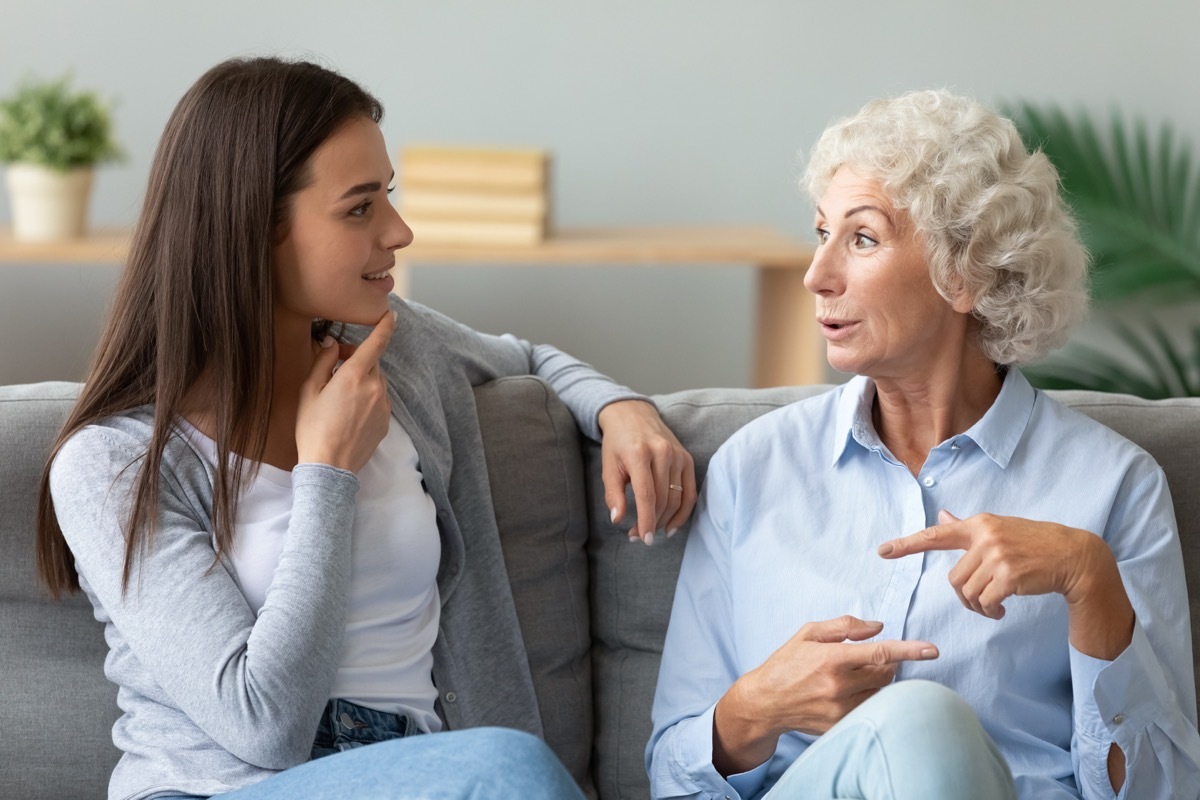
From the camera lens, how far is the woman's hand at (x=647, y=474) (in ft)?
4.97

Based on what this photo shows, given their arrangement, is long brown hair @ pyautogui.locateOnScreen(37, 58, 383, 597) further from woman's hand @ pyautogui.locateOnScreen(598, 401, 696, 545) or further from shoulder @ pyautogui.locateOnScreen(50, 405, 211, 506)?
woman's hand @ pyautogui.locateOnScreen(598, 401, 696, 545)

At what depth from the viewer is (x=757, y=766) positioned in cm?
140

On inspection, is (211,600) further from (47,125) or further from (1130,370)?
(1130,370)

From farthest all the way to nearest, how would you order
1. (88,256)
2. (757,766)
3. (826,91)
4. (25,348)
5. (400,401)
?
(826,91), (25,348), (88,256), (400,401), (757,766)

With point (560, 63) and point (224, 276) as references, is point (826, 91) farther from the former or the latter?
point (224, 276)

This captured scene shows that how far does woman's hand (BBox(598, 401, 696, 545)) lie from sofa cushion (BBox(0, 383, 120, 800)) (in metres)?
0.62

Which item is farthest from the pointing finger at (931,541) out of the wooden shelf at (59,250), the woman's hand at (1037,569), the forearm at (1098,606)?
the wooden shelf at (59,250)

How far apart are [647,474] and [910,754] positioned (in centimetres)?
49

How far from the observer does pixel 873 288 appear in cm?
142

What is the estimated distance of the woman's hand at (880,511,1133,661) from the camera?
123 cm

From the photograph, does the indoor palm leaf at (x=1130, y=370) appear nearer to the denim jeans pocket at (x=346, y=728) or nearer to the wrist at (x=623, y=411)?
the wrist at (x=623, y=411)

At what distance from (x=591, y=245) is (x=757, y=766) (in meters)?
1.67

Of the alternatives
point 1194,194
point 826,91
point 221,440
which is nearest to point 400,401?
point 221,440

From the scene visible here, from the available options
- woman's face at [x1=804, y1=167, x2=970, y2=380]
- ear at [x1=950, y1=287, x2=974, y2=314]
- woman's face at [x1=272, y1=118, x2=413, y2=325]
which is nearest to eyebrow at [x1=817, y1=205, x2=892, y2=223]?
woman's face at [x1=804, y1=167, x2=970, y2=380]
